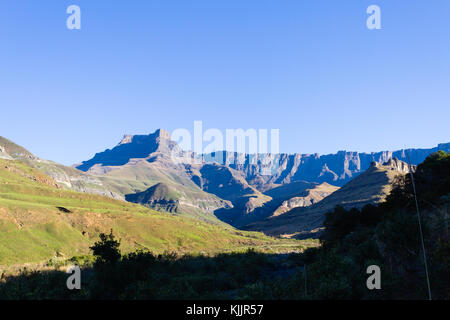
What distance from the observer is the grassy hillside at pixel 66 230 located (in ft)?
322

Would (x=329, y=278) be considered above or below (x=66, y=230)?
above

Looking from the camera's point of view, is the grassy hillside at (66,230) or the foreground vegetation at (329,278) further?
the grassy hillside at (66,230)

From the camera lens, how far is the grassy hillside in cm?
9819

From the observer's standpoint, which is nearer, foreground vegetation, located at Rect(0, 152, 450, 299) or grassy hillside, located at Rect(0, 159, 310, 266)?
foreground vegetation, located at Rect(0, 152, 450, 299)

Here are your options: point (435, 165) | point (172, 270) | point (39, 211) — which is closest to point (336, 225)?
point (435, 165)

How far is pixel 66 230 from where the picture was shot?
4626 inches

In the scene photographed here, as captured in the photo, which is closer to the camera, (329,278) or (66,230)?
(329,278)

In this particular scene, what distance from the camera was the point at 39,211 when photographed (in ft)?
395
